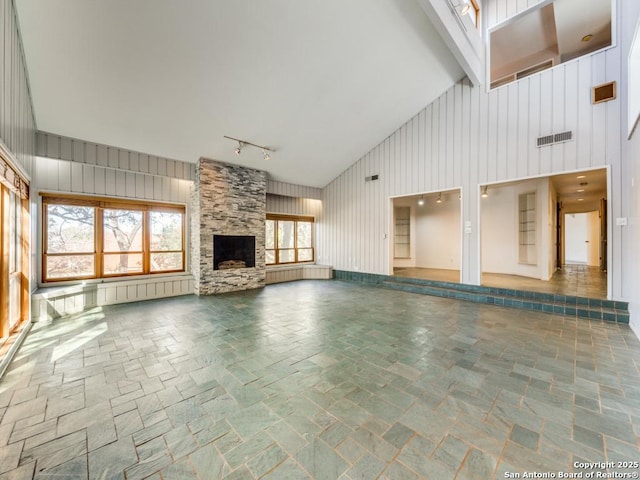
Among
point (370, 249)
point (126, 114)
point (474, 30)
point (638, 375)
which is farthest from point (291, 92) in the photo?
point (638, 375)

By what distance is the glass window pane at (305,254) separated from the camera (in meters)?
8.92

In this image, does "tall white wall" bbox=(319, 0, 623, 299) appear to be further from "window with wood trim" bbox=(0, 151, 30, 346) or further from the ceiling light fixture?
"window with wood trim" bbox=(0, 151, 30, 346)

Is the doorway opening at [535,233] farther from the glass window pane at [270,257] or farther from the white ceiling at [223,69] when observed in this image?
the glass window pane at [270,257]

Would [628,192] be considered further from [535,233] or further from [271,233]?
[271,233]

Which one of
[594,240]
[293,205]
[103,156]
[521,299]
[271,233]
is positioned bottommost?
[521,299]

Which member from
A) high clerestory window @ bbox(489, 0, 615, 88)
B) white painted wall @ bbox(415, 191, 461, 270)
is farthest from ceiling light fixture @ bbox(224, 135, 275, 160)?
white painted wall @ bbox(415, 191, 461, 270)

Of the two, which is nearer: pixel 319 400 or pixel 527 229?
pixel 319 400

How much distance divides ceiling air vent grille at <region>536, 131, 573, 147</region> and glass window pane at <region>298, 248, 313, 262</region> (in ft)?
21.8

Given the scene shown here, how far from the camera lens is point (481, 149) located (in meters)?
5.41

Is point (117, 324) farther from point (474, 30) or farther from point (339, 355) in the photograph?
point (474, 30)

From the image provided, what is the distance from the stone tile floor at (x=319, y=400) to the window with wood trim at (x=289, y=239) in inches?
179

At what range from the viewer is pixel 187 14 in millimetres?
3240

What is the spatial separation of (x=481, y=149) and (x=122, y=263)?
8.13 m

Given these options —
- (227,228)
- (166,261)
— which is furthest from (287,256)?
(166,261)
